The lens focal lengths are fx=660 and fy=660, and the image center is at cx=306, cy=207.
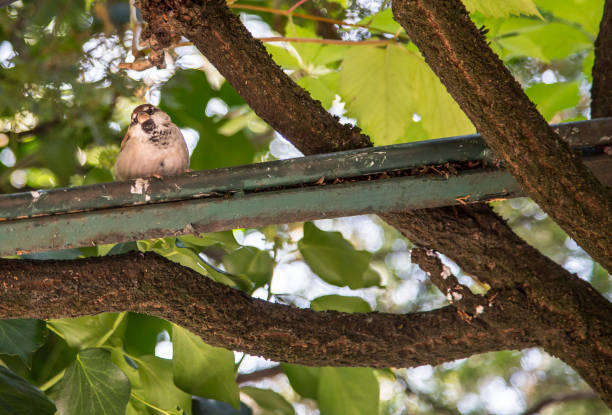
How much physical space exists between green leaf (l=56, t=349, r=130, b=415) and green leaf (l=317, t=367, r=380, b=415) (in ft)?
1.18

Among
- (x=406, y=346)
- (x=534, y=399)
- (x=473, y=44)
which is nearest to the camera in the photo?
(x=473, y=44)

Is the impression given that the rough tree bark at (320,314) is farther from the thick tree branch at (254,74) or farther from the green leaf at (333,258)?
the green leaf at (333,258)

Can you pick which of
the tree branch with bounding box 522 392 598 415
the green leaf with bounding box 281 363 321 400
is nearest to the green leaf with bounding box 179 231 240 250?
the green leaf with bounding box 281 363 321 400

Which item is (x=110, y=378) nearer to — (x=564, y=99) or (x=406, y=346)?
(x=406, y=346)

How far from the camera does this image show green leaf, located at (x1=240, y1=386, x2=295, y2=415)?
1.20m

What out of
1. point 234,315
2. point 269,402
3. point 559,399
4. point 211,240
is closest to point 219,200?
point 234,315

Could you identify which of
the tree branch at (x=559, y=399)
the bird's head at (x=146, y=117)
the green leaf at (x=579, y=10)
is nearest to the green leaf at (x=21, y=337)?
the bird's head at (x=146, y=117)

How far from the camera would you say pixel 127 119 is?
166 centimetres

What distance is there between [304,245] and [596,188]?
0.59 m

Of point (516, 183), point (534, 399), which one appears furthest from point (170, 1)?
point (534, 399)

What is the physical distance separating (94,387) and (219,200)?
37cm

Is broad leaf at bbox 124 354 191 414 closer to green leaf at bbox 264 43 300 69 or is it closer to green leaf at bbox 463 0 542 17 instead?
green leaf at bbox 264 43 300 69

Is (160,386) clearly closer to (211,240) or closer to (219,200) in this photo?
(211,240)

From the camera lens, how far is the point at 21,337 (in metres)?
0.97
